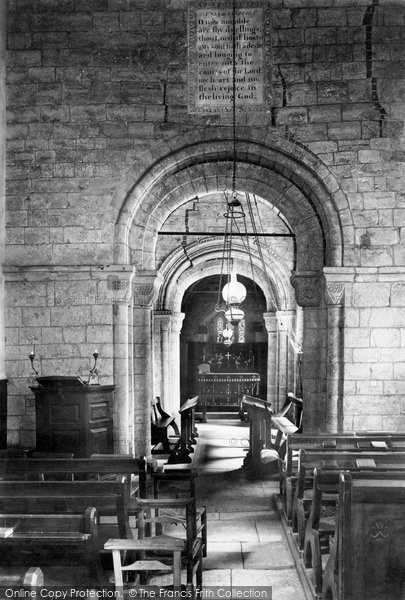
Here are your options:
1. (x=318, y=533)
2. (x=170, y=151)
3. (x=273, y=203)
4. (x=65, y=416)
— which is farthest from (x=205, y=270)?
(x=318, y=533)

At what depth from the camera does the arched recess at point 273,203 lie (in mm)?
7578

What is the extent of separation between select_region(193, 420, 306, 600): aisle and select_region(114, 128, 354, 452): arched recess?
1.16 meters

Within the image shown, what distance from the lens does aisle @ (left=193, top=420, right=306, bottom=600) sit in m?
4.58

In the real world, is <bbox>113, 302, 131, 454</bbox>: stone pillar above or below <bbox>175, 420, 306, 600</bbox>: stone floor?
above

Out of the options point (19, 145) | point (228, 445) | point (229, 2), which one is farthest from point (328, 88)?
point (228, 445)

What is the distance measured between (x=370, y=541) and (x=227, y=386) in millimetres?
13881

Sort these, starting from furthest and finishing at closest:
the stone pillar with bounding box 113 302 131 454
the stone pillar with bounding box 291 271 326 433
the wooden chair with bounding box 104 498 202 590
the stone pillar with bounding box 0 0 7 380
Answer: the stone pillar with bounding box 291 271 326 433, the stone pillar with bounding box 113 302 131 454, the stone pillar with bounding box 0 0 7 380, the wooden chair with bounding box 104 498 202 590

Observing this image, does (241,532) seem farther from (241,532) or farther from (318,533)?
(318,533)

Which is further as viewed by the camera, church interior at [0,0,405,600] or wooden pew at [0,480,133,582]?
church interior at [0,0,405,600]

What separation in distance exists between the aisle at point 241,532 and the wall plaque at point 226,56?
15.2ft

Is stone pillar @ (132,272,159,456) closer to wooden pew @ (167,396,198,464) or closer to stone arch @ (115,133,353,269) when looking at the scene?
stone arch @ (115,133,353,269)

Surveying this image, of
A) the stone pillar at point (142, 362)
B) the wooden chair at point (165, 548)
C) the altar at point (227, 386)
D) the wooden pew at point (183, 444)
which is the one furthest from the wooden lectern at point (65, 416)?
the altar at point (227, 386)

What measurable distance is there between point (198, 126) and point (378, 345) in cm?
345

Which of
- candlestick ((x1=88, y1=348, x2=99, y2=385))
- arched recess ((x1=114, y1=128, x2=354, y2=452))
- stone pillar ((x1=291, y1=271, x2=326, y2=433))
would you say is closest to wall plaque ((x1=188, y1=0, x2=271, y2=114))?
arched recess ((x1=114, y1=128, x2=354, y2=452))
